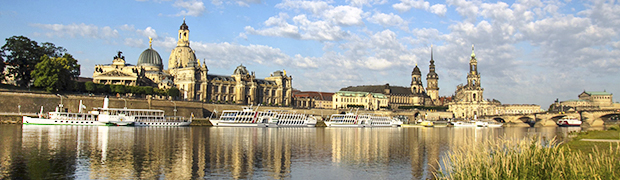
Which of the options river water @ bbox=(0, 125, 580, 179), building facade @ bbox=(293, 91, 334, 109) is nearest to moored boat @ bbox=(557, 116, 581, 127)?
building facade @ bbox=(293, 91, 334, 109)

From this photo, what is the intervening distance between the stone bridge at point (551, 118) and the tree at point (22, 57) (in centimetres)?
12699

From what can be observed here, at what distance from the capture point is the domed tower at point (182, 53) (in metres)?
151

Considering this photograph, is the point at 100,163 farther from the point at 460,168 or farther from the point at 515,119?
the point at 515,119

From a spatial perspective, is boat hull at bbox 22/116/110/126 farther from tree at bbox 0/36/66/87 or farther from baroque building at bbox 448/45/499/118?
baroque building at bbox 448/45/499/118

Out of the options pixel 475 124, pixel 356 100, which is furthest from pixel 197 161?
pixel 356 100

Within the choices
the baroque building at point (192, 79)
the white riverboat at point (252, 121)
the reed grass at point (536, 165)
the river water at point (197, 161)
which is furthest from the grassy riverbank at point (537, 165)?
the baroque building at point (192, 79)

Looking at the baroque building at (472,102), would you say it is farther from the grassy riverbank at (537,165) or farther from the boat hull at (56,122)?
the grassy riverbank at (537,165)

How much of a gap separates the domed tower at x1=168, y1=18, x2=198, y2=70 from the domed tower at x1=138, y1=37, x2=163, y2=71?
5372 millimetres

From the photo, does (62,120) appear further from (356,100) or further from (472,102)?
(472,102)

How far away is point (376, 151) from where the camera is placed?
43.0 metres

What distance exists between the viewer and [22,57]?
8825cm

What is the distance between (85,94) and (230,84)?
4940cm

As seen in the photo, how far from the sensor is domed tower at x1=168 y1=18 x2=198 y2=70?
150875 millimetres

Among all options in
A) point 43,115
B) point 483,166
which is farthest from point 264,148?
point 43,115
